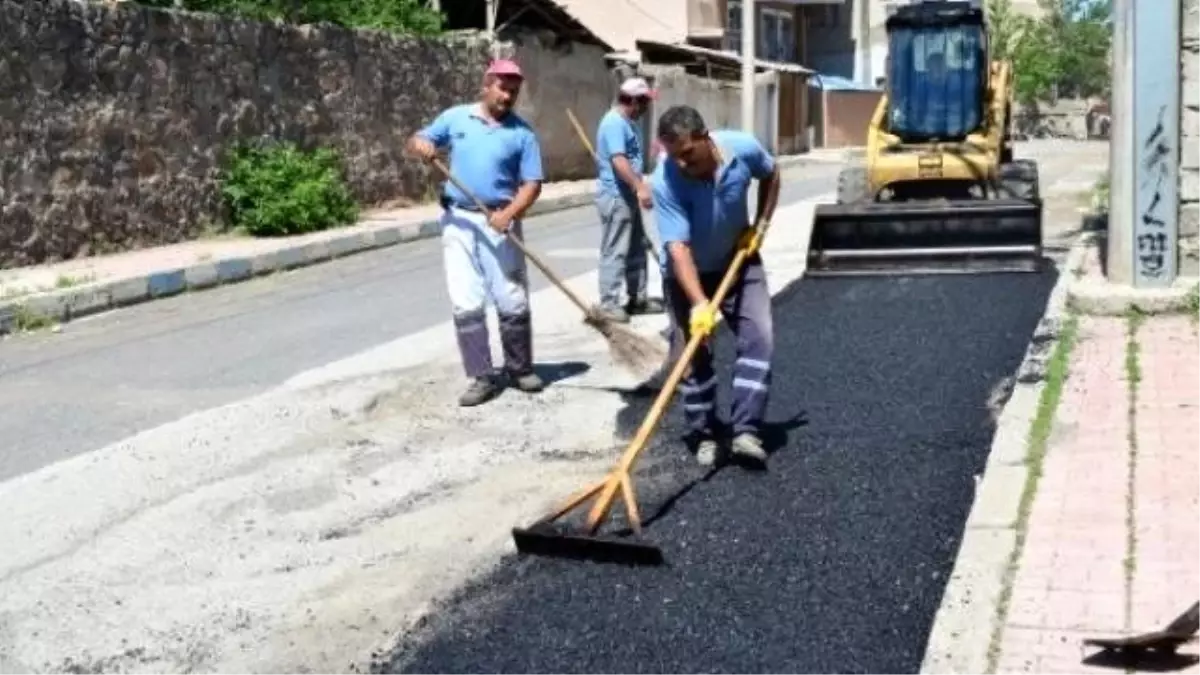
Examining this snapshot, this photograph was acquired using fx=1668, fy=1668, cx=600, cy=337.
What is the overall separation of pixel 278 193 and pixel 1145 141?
32.0 ft

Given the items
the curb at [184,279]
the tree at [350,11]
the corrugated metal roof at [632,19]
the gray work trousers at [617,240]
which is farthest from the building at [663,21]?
the gray work trousers at [617,240]

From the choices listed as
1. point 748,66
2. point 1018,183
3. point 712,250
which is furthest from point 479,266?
point 748,66

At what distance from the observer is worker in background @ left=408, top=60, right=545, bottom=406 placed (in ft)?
26.3

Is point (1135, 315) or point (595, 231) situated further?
point (595, 231)

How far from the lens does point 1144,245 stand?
32.9 ft

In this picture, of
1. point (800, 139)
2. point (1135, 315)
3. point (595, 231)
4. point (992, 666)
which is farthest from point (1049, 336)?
point (800, 139)

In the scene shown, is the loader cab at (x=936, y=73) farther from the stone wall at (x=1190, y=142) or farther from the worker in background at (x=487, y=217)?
the worker in background at (x=487, y=217)

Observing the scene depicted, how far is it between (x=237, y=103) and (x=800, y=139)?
109 ft

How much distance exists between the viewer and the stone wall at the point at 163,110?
1399cm

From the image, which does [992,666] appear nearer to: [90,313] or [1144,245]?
[1144,245]

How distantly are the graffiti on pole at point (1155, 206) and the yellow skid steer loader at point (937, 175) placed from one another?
241 cm

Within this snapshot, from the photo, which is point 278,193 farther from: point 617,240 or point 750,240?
point 750,240

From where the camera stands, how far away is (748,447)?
6.39m

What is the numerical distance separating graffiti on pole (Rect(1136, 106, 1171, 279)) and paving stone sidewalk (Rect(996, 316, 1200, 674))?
1935 mm
